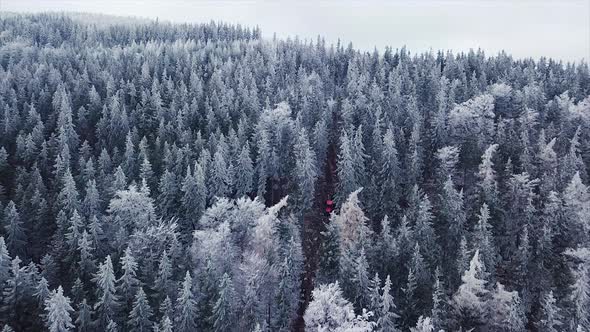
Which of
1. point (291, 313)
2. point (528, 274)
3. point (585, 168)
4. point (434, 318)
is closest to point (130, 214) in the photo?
point (291, 313)

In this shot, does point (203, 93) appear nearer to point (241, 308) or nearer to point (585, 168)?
point (241, 308)

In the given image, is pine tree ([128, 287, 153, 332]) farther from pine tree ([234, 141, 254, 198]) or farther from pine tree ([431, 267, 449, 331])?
pine tree ([234, 141, 254, 198])

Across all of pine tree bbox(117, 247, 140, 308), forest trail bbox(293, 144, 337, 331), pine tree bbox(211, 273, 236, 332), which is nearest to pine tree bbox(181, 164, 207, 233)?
forest trail bbox(293, 144, 337, 331)

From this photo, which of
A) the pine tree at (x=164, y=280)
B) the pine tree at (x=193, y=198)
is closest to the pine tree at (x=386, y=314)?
the pine tree at (x=164, y=280)

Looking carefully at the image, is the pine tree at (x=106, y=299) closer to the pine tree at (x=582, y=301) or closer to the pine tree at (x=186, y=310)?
the pine tree at (x=186, y=310)

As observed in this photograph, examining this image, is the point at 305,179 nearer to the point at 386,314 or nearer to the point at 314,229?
the point at 314,229

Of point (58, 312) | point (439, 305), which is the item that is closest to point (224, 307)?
point (58, 312)
